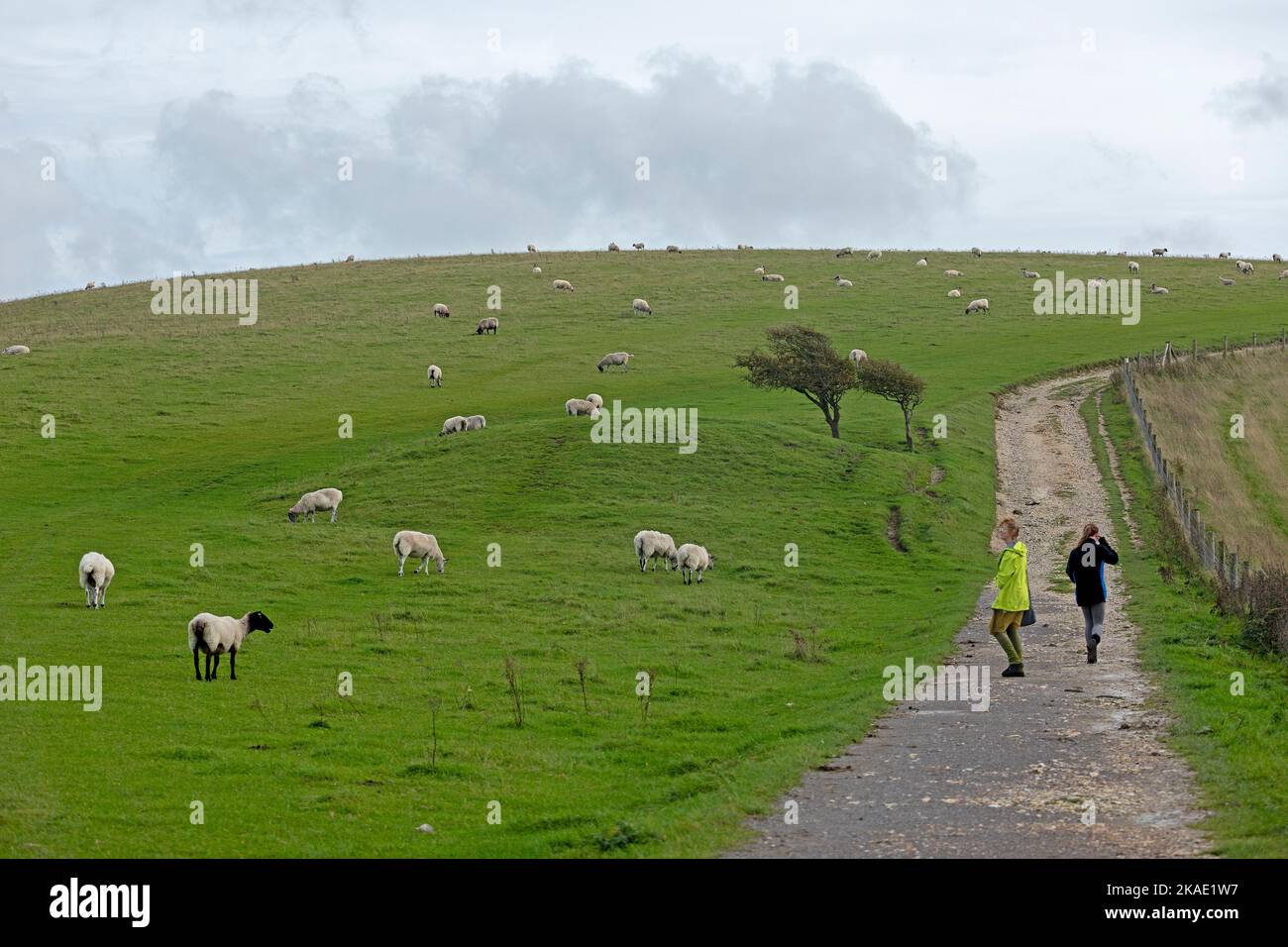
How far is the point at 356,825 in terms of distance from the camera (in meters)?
15.9

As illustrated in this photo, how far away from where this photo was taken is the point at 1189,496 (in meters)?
47.8

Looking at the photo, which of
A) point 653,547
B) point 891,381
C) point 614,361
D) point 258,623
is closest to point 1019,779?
point 258,623

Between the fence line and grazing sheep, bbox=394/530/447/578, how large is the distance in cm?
2087

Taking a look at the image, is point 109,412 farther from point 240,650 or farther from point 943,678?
point 943,678

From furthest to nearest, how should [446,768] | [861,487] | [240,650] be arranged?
[861,487] < [240,650] < [446,768]

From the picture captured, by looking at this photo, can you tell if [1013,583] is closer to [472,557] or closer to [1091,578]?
[1091,578]

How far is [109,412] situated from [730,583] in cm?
4188

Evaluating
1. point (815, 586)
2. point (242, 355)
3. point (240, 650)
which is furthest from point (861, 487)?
→ point (242, 355)

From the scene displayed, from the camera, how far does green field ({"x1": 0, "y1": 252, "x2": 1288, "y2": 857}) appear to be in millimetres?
17172

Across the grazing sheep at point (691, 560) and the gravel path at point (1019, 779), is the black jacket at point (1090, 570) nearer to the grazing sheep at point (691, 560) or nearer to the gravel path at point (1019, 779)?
the gravel path at point (1019, 779)

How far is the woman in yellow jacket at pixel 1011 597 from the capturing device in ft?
73.7

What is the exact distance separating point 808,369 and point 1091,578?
3628 centimetres

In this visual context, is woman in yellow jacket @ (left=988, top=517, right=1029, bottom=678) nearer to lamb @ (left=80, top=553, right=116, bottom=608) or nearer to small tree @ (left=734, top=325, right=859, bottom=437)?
lamb @ (left=80, top=553, right=116, bottom=608)

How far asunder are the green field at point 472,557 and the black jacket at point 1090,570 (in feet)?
11.5
